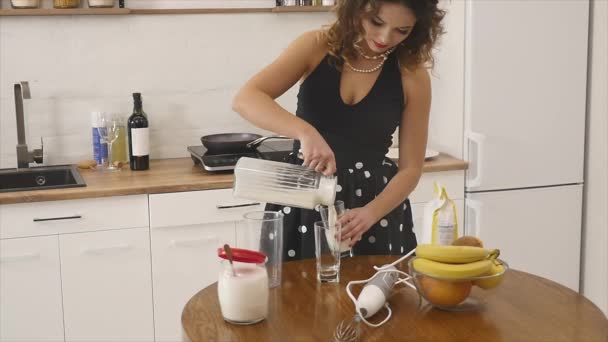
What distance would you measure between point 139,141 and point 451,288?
1.93 meters

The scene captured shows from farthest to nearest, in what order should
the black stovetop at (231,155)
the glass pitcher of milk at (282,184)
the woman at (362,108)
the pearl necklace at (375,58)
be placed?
the black stovetop at (231,155) < the pearl necklace at (375,58) < the woman at (362,108) < the glass pitcher of milk at (282,184)

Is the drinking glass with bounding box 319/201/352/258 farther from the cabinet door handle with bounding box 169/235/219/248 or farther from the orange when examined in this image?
the cabinet door handle with bounding box 169/235/219/248

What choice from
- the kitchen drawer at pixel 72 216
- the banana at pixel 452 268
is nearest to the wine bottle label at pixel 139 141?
the kitchen drawer at pixel 72 216

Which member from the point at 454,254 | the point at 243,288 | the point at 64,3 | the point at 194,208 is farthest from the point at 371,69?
the point at 64,3

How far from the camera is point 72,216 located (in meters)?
2.84

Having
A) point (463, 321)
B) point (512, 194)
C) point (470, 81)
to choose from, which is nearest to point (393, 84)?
point (463, 321)

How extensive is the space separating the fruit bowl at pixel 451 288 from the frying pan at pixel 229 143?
1.62 meters

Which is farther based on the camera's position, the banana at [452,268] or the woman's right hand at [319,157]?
the woman's right hand at [319,157]

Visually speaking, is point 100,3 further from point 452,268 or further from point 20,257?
point 452,268

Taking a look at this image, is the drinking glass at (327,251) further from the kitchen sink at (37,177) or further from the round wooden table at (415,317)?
the kitchen sink at (37,177)

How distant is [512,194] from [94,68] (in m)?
1.88

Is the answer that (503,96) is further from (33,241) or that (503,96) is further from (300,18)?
(33,241)

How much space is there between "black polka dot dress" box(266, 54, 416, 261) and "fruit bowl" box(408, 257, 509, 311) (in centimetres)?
50

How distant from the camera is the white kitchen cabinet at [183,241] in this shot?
2947 mm
